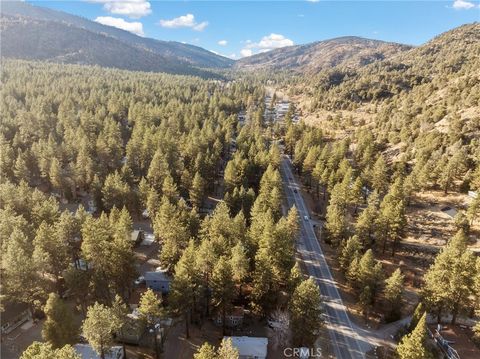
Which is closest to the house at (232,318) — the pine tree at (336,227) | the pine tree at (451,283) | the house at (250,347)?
the house at (250,347)

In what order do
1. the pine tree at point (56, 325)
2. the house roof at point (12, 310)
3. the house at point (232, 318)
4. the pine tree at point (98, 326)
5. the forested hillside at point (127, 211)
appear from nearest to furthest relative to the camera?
the pine tree at point (98, 326)
the pine tree at point (56, 325)
the forested hillside at point (127, 211)
the house roof at point (12, 310)
the house at point (232, 318)

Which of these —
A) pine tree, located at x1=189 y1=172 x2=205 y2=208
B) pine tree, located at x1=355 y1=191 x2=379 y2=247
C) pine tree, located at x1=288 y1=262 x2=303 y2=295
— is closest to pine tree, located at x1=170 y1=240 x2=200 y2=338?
pine tree, located at x1=288 y1=262 x2=303 y2=295

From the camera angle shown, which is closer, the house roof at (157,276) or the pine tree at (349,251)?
the house roof at (157,276)

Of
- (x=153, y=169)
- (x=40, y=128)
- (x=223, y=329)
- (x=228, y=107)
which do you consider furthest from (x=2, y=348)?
(x=228, y=107)

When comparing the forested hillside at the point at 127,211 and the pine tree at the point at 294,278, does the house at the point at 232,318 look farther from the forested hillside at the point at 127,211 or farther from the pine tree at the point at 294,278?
the pine tree at the point at 294,278

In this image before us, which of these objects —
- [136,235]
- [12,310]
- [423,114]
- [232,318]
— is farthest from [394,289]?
[423,114]

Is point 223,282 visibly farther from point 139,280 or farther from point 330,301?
point 330,301

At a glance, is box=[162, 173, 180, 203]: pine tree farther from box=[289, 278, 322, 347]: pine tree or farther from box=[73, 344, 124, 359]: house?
box=[289, 278, 322, 347]: pine tree
